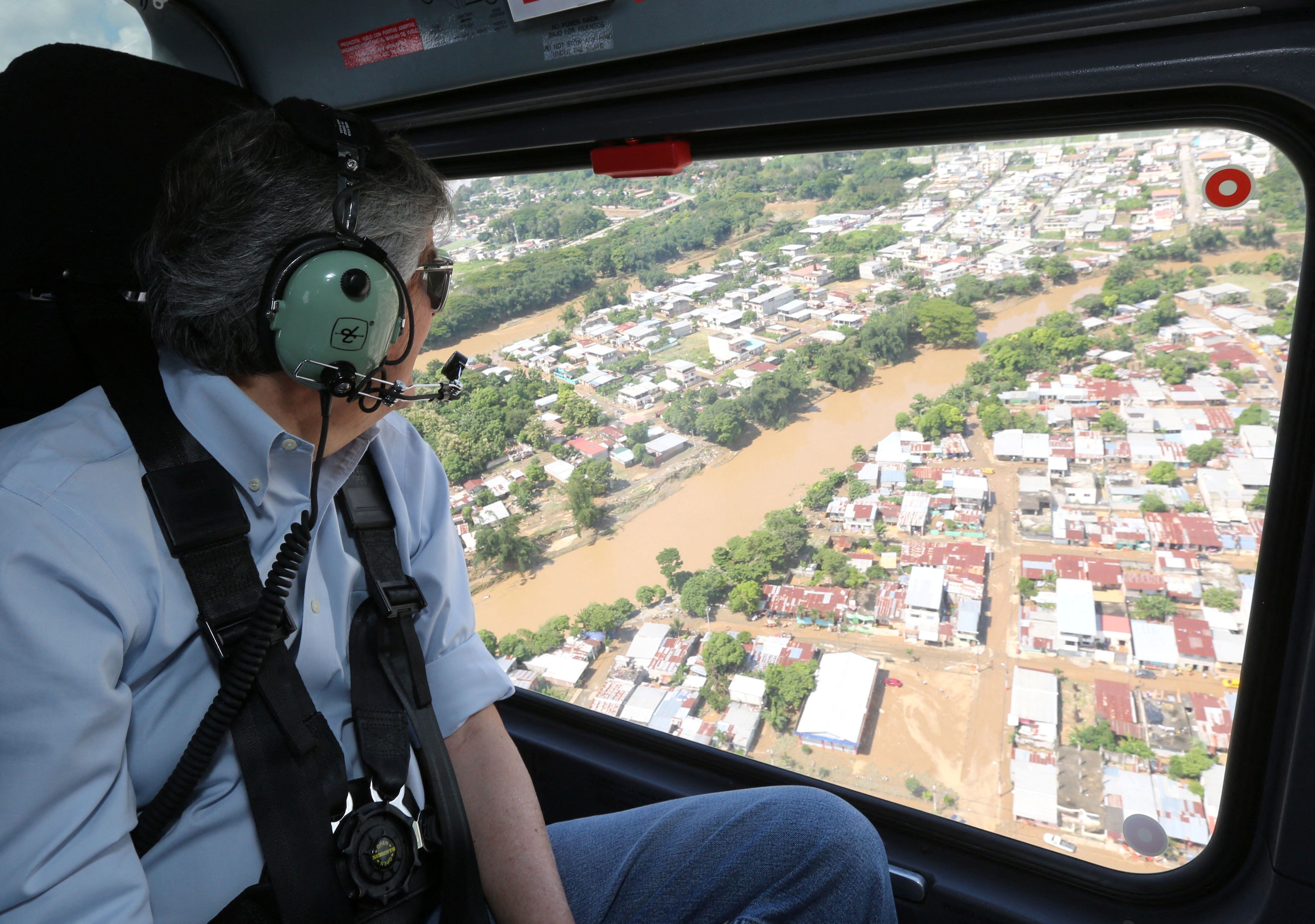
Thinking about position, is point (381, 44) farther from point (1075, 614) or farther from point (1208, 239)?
point (1075, 614)

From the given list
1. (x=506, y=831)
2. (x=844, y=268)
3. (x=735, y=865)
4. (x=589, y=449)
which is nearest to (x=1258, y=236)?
(x=844, y=268)

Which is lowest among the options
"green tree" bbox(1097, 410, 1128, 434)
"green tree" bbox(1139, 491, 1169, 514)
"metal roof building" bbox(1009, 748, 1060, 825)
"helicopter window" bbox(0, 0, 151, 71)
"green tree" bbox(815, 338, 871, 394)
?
"metal roof building" bbox(1009, 748, 1060, 825)

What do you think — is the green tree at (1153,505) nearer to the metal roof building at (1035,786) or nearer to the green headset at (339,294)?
the metal roof building at (1035,786)

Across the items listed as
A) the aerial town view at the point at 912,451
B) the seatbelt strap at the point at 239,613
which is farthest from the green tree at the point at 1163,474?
the seatbelt strap at the point at 239,613

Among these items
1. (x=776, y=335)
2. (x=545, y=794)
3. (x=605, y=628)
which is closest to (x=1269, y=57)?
(x=776, y=335)

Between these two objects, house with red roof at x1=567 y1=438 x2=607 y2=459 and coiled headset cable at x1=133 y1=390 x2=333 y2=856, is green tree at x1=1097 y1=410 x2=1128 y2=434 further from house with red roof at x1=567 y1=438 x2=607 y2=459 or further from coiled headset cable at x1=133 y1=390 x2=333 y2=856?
coiled headset cable at x1=133 y1=390 x2=333 y2=856

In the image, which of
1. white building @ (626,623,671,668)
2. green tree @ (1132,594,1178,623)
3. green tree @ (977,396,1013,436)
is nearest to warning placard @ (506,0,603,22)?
green tree @ (977,396,1013,436)

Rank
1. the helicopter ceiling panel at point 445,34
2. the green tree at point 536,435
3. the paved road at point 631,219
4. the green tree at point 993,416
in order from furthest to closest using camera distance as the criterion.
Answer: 1. the green tree at point 536,435
2. the paved road at point 631,219
3. the green tree at point 993,416
4. the helicopter ceiling panel at point 445,34
